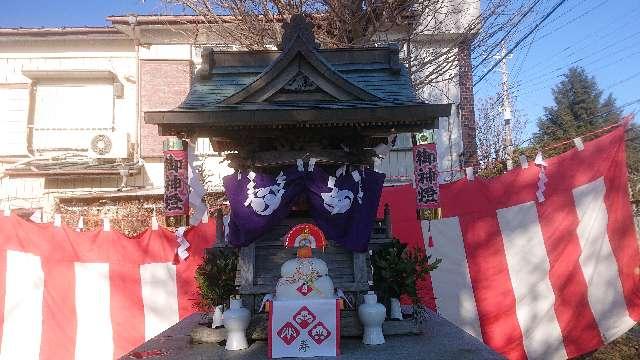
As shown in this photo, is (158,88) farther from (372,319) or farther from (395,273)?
(372,319)

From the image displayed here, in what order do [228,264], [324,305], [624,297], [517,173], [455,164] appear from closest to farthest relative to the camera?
[324,305], [228,264], [624,297], [517,173], [455,164]

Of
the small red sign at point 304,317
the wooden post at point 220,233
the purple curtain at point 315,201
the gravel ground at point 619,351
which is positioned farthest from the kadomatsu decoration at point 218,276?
the gravel ground at point 619,351

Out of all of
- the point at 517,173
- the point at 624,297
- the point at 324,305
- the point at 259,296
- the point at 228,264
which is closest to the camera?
the point at 324,305

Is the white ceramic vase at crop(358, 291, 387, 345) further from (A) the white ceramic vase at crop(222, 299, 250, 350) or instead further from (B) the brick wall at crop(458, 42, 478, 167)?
(B) the brick wall at crop(458, 42, 478, 167)

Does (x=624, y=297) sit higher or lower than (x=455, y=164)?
lower

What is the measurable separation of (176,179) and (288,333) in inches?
136

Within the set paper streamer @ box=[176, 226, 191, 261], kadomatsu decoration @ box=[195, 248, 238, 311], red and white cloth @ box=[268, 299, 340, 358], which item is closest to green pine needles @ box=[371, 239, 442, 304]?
red and white cloth @ box=[268, 299, 340, 358]

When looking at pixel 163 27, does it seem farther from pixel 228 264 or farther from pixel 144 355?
pixel 144 355

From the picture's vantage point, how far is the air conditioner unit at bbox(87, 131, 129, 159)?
15336mm

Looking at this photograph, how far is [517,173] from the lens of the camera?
29.9ft

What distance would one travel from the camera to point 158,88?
15656 mm

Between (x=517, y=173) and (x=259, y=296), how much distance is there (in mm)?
5418

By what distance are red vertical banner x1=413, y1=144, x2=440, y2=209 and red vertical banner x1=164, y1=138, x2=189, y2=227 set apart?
4056 mm

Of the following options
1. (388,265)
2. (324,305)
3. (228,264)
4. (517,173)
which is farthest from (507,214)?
(228,264)
